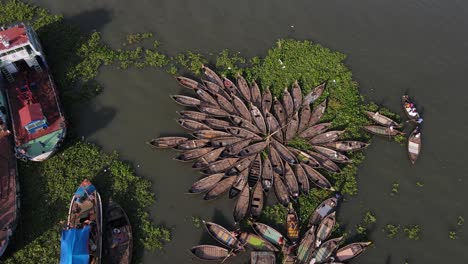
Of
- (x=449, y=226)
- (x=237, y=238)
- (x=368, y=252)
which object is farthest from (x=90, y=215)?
(x=449, y=226)

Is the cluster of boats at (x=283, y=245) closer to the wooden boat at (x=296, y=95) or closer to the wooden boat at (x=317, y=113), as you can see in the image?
the wooden boat at (x=317, y=113)

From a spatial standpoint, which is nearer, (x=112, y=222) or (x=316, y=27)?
(x=112, y=222)

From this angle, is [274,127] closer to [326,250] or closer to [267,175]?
[267,175]

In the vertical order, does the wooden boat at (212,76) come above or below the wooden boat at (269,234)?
above

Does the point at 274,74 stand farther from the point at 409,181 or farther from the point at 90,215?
the point at 90,215

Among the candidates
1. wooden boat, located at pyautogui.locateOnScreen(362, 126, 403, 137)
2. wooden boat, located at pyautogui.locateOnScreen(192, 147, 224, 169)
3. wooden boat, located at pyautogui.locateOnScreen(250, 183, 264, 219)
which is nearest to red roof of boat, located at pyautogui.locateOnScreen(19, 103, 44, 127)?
wooden boat, located at pyautogui.locateOnScreen(192, 147, 224, 169)

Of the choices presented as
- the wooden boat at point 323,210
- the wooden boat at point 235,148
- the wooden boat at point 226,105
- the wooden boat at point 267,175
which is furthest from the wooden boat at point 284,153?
the wooden boat at point 226,105
